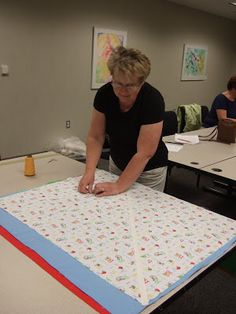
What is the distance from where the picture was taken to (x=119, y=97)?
1.53 meters

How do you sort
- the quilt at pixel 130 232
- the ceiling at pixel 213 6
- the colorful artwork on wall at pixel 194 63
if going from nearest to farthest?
1. the quilt at pixel 130 232
2. the ceiling at pixel 213 6
3. the colorful artwork on wall at pixel 194 63

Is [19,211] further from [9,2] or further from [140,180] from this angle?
[9,2]

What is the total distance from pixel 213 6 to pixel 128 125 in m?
5.12

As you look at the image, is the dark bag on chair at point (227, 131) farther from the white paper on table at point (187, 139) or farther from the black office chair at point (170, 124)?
the black office chair at point (170, 124)

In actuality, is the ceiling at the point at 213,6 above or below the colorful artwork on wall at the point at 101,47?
above

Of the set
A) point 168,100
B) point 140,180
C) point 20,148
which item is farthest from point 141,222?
point 168,100

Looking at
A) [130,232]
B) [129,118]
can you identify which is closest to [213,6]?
[129,118]

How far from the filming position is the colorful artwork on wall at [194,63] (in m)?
6.20

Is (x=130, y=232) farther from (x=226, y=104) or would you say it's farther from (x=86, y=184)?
(x=226, y=104)

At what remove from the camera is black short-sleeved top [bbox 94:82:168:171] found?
154 cm

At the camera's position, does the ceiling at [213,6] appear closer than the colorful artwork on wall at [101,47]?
No

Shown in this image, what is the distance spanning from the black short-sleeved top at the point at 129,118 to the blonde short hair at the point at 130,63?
5.8 inches

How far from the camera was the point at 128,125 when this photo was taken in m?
1.61

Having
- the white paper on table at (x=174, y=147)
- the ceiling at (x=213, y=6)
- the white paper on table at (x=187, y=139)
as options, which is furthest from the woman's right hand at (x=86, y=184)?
the ceiling at (x=213, y=6)
